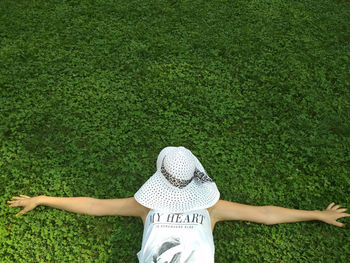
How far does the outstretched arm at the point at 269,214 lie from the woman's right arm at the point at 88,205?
36.1 inches

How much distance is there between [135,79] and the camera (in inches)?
237

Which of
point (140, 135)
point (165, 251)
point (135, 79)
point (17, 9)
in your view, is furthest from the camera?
point (17, 9)

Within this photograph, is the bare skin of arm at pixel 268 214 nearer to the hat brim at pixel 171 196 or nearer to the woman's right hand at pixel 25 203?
the hat brim at pixel 171 196

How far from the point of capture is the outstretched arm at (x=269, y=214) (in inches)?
153

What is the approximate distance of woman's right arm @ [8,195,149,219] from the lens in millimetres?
3838

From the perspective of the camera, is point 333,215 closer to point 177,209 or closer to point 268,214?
point 268,214

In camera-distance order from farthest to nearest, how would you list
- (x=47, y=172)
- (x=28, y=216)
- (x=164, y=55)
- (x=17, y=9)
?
(x=17, y=9), (x=164, y=55), (x=47, y=172), (x=28, y=216)

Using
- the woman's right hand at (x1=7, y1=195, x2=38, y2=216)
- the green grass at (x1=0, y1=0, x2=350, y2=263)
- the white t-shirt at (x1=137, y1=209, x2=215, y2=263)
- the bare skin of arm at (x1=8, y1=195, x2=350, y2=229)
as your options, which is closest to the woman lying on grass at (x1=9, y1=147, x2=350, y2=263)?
the white t-shirt at (x1=137, y1=209, x2=215, y2=263)

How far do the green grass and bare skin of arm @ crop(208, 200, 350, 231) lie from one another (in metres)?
0.22

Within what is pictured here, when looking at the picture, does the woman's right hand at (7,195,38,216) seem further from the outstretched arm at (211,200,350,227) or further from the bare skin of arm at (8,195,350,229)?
the outstretched arm at (211,200,350,227)

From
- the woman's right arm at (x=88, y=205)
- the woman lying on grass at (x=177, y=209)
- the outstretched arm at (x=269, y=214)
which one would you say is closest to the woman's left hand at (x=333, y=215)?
the outstretched arm at (x=269, y=214)

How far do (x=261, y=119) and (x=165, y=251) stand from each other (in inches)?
130

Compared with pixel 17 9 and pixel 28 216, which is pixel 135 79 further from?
pixel 17 9

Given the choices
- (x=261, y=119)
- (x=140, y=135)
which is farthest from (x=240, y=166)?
(x=140, y=135)
